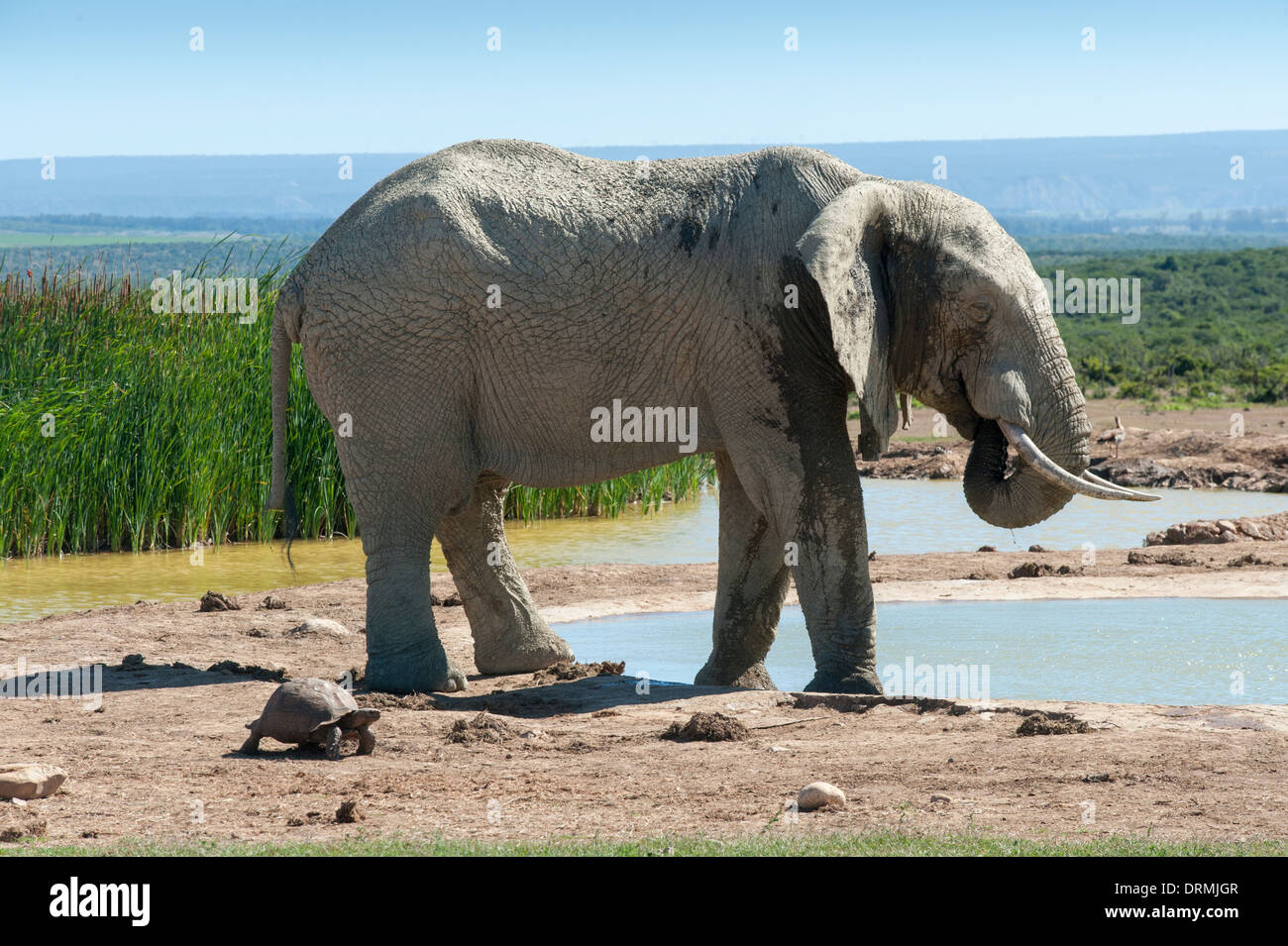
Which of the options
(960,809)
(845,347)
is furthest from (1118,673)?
(960,809)

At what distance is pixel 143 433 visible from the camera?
1597 cm

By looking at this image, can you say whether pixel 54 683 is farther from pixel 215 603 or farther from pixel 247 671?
pixel 215 603

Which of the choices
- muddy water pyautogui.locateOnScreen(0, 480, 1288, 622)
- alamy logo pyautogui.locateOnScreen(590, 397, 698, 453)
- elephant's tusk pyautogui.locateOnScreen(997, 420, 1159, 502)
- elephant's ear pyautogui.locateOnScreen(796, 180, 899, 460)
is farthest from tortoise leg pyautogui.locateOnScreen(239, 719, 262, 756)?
muddy water pyautogui.locateOnScreen(0, 480, 1288, 622)

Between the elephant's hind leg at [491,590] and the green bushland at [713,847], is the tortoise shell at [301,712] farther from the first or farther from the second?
the elephant's hind leg at [491,590]

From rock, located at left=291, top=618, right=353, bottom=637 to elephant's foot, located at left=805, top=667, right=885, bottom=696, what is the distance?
4115mm

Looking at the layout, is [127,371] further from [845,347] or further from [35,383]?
[845,347]

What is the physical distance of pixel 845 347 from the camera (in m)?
8.38

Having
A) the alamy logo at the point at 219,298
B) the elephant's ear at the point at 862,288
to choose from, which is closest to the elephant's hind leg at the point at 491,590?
the elephant's ear at the point at 862,288

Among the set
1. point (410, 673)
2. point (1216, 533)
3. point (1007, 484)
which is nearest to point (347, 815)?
point (410, 673)

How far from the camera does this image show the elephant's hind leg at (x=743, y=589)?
945 centimetres

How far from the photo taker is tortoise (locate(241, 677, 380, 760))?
24.5 ft

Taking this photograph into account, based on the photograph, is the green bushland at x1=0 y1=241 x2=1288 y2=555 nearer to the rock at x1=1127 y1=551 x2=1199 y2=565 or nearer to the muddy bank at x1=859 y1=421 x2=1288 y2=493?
the muddy bank at x1=859 y1=421 x2=1288 y2=493

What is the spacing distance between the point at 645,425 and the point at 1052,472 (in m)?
2.26

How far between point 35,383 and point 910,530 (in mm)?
9472
